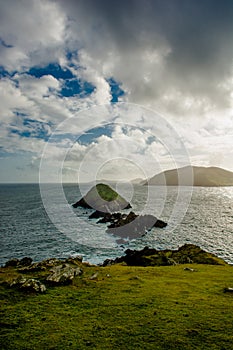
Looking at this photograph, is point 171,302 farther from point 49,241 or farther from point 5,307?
point 49,241

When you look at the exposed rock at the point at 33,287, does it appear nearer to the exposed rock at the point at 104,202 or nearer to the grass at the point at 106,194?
the exposed rock at the point at 104,202

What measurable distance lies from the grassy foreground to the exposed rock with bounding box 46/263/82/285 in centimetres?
67

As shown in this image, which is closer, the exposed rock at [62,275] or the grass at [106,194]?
the exposed rock at [62,275]

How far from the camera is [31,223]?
257 ft

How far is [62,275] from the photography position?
764 inches

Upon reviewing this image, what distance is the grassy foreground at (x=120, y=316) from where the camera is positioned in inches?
434

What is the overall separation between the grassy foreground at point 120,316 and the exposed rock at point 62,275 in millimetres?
673

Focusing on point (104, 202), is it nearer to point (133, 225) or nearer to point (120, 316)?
point (133, 225)

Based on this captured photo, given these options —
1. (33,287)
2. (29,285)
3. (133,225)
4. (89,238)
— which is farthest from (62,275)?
(133,225)

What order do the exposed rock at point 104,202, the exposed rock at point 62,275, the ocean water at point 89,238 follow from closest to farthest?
Result: the exposed rock at point 62,275, the ocean water at point 89,238, the exposed rock at point 104,202

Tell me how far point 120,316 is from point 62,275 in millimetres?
7708

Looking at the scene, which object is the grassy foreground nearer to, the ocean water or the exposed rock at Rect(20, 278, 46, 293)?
the exposed rock at Rect(20, 278, 46, 293)

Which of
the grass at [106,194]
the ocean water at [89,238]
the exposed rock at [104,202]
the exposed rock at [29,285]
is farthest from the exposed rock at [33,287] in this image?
the grass at [106,194]

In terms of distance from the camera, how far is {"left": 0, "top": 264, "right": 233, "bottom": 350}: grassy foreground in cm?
1102
